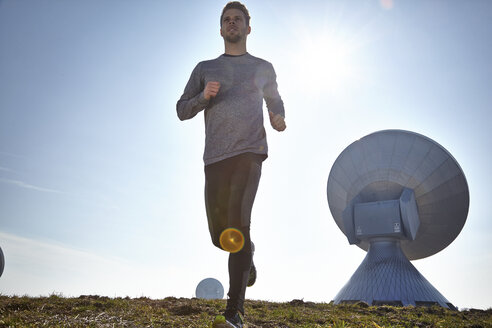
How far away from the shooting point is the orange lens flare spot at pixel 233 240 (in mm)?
3090

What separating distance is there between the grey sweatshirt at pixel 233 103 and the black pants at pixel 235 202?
103 mm

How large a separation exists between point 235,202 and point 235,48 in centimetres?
169

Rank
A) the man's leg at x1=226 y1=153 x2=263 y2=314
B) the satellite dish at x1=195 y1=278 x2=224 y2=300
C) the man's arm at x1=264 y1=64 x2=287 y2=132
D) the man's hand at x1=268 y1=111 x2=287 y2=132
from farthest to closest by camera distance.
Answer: the satellite dish at x1=195 y1=278 x2=224 y2=300
the man's arm at x1=264 y1=64 x2=287 y2=132
the man's hand at x1=268 y1=111 x2=287 y2=132
the man's leg at x1=226 y1=153 x2=263 y2=314

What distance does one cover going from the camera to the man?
122 inches

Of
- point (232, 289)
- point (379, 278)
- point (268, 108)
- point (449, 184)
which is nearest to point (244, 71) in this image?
point (268, 108)

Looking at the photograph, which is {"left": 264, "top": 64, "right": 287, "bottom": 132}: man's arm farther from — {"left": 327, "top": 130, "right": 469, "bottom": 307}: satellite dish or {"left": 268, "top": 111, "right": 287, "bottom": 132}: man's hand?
{"left": 327, "top": 130, "right": 469, "bottom": 307}: satellite dish

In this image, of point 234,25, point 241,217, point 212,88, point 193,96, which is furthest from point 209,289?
point 212,88

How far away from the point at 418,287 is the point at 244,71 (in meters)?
25.8

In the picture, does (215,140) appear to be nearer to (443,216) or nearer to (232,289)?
(232,289)

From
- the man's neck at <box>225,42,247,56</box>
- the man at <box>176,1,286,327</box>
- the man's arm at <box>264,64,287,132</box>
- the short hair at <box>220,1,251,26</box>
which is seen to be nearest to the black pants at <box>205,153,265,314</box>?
the man at <box>176,1,286,327</box>

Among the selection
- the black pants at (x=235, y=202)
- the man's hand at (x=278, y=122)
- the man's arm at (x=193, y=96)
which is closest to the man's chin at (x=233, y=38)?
the man's arm at (x=193, y=96)

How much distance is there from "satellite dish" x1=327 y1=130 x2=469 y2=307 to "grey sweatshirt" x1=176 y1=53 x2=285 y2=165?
73.5 feet

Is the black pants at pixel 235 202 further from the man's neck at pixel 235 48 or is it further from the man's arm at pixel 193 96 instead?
the man's neck at pixel 235 48

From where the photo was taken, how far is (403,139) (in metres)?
26.3
